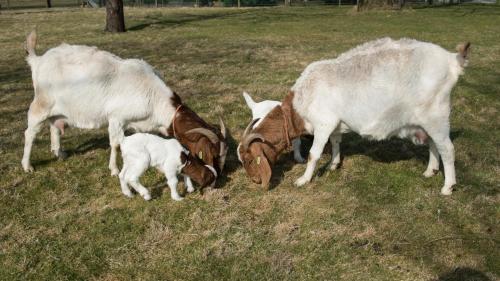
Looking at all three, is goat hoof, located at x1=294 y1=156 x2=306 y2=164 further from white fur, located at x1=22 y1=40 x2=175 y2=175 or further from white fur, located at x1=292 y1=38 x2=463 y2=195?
white fur, located at x1=22 y1=40 x2=175 y2=175

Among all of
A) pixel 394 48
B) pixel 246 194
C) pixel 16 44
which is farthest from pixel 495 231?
pixel 16 44

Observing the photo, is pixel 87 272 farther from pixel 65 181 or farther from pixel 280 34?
pixel 280 34

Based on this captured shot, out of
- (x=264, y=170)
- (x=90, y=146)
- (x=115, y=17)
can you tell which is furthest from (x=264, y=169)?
(x=115, y=17)

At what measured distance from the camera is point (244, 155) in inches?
245

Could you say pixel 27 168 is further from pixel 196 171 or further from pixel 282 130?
pixel 282 130

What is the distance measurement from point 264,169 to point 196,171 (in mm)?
910

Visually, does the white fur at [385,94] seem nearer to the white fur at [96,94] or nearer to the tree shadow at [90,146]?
the white fur at [96,94]

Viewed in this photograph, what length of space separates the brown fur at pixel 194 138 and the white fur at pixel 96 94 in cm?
15

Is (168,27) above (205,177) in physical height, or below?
above

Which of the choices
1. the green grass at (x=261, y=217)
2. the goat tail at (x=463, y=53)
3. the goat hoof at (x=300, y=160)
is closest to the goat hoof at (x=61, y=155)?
the green grass at (x=261, y=217)

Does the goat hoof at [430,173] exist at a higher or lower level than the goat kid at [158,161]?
lower

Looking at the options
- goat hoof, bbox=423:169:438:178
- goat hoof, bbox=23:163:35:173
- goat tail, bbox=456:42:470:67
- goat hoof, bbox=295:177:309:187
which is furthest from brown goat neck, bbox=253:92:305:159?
goat hoof, bbox=23:163:35:173

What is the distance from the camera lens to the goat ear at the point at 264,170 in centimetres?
602

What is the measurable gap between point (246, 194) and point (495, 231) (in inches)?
115
